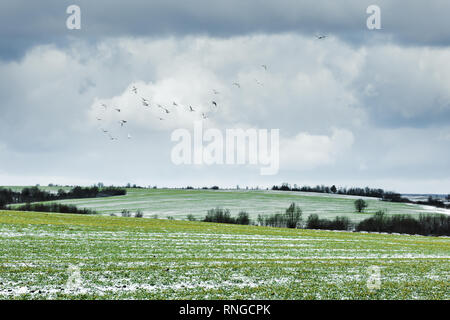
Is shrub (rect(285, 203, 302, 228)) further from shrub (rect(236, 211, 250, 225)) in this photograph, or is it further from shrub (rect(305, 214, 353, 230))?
shrub (rect(236, 211, 250, 225))

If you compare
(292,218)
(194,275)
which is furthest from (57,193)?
(194,275)

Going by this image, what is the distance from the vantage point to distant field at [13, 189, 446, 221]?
127 m

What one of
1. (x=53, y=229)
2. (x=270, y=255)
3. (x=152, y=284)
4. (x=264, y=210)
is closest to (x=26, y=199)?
(x=264, y=210)

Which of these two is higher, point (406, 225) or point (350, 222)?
point (350, 222)

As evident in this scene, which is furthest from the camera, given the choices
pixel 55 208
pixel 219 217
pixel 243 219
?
pixel 55 208

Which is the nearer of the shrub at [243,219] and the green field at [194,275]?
the green field at [194,275]

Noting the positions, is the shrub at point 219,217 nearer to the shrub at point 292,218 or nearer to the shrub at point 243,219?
the shrub at point 243,219

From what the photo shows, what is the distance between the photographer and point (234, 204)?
463 feet

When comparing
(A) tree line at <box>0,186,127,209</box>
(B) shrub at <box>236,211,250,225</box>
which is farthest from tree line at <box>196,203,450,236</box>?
(A) tree line at <box>0,186,127,209</box>

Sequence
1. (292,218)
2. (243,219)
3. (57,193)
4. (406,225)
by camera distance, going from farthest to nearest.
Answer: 1. (57,193)
2. (243,219)
3. (292,218)
4. (406,225)

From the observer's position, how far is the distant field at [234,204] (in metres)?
127

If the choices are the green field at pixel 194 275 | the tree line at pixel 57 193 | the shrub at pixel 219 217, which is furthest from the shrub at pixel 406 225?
the tree line at pixel 57 193

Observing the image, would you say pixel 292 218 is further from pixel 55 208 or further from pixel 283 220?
pixel 55 208
